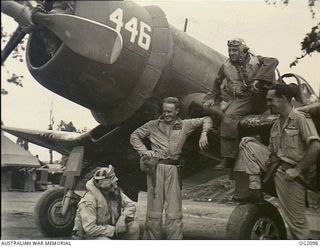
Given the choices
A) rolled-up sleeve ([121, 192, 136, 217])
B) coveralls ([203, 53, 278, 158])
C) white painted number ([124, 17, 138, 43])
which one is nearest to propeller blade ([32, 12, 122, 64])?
white painted number ([124, 17, 138, 43])

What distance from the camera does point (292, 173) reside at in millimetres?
4070

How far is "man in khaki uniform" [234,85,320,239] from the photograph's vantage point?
4.06 metres

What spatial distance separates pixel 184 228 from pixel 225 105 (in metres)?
0.97

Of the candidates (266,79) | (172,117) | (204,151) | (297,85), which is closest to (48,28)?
(172,117)

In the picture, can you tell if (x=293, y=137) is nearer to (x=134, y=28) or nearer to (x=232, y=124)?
(x=232, y=124)

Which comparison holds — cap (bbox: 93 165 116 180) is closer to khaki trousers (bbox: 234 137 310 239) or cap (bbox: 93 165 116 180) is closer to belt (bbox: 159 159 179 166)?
belt (bbox: 159 159 179 166)

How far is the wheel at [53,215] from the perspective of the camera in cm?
377

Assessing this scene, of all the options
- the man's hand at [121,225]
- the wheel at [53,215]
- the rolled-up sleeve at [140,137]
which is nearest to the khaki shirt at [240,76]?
the rolled-up sleeve at [140,137]

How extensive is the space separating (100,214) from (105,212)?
38 mm

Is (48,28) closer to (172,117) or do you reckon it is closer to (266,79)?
(172,117)

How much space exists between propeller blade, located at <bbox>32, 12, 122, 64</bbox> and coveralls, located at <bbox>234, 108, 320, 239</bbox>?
1.24 m

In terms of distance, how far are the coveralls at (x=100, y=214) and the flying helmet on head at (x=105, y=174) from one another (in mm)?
58

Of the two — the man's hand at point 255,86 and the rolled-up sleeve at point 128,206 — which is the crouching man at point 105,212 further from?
the man's hand at point 255,86

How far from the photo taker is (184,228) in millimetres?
3947
